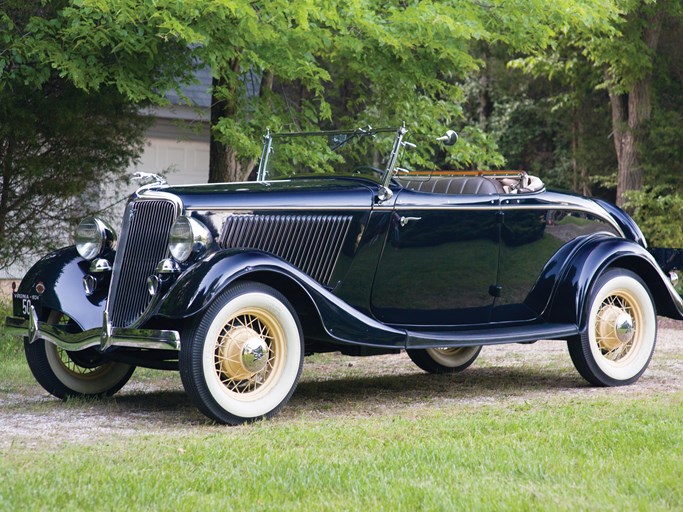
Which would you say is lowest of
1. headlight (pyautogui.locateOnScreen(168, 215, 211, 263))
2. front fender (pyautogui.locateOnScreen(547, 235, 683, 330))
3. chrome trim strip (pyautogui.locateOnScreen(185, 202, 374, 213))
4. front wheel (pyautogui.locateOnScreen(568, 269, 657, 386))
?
front wheel (pyautogui.locateOnScreen(568, 269, 657, 386))

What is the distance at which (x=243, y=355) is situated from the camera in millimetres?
5719

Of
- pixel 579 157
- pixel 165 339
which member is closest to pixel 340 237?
pixel 165 339

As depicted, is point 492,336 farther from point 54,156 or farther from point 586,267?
point 54,156

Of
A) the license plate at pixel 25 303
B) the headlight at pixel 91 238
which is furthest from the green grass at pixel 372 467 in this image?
the headlight at pixel 91 238

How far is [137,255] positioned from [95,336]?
55cm

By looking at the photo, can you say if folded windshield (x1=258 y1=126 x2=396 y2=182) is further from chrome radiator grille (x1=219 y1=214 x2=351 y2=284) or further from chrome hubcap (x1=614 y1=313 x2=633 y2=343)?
chrome hubcap (x1=614 y1=313 x2=633 y2=343)

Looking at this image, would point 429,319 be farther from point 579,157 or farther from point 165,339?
point 579,157

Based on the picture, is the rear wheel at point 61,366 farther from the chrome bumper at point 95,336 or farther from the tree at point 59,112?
the tree at point 59,112

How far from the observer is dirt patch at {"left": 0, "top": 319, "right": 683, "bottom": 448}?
5.70m

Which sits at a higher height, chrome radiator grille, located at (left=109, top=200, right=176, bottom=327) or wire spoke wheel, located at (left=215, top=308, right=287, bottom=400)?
chrome radiator grille, located at (left=109, top=200, right=176, bottom=327)

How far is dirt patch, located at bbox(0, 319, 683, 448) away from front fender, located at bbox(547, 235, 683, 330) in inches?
21.4

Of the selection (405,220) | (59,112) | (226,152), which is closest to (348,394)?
(405,220)

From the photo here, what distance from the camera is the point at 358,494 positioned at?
13.3ft

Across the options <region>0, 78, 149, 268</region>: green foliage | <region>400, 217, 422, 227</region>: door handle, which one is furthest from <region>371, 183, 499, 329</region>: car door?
<region>0, 78, 149, 268</region>: green foliage
